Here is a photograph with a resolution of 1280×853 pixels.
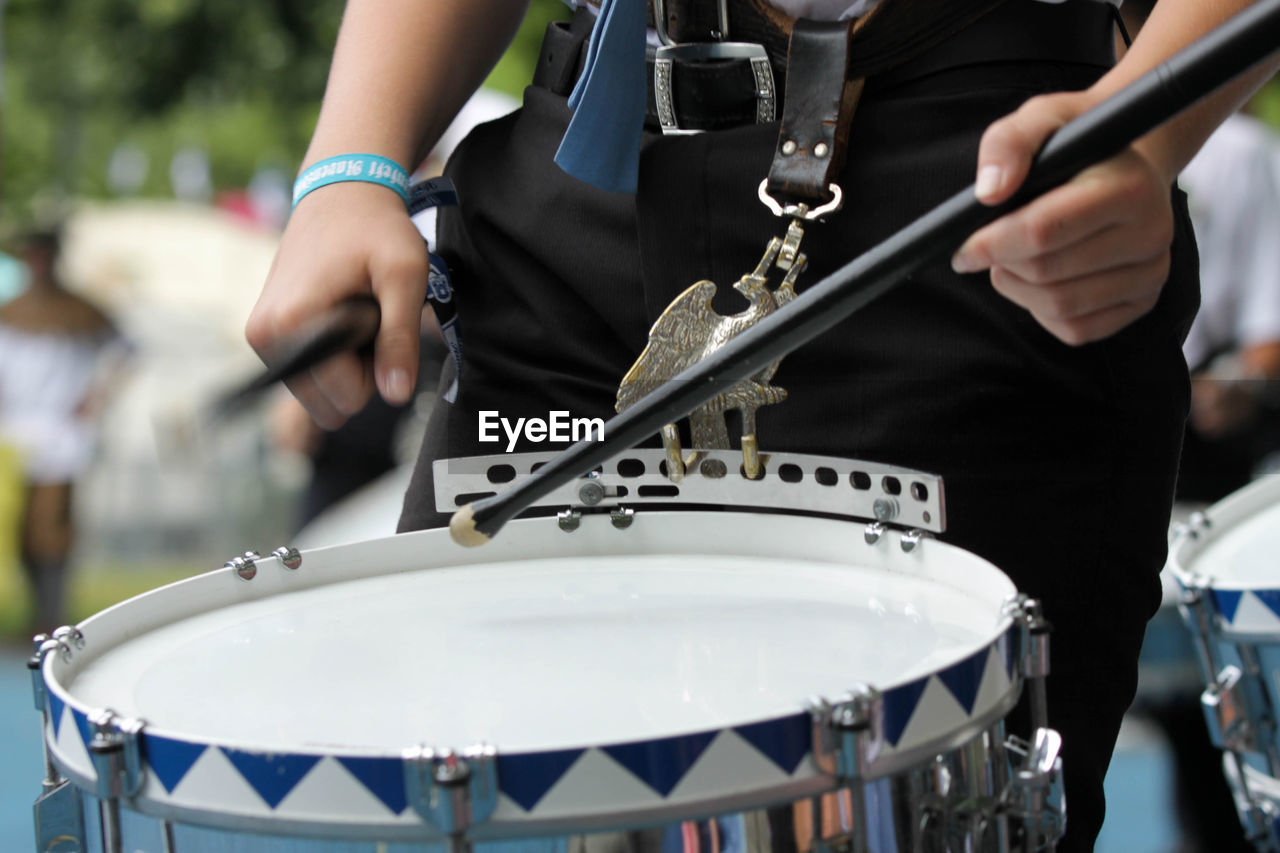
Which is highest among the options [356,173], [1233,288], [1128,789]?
[1233,288]

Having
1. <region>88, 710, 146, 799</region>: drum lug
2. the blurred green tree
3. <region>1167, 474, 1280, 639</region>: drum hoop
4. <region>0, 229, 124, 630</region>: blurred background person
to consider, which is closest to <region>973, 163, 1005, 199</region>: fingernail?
<region>88, 710, 146, 799</region>: drum lug

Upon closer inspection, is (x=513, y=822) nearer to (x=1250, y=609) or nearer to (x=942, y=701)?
(x=942, y=701)

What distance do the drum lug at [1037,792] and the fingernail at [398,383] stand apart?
36 cm

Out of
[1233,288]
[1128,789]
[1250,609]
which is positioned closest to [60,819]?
[1250,609]

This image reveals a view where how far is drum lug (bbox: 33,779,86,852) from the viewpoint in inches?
23.1

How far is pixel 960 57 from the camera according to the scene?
76 centimetres

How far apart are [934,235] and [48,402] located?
15.0ft

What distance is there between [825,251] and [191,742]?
0.44 m

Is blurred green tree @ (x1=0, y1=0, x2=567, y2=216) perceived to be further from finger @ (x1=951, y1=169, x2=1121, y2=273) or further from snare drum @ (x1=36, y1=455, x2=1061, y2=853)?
finger @ (x1=951, y1=169, x2=1121, y2=273)

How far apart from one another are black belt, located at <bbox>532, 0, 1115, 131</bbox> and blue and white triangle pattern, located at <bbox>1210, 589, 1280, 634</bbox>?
1.54 feet

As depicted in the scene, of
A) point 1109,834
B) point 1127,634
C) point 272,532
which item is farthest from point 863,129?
→ point 272,532

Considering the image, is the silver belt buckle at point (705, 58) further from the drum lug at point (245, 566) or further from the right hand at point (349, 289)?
the drum lug at point (245, 566)

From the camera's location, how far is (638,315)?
0.82 m

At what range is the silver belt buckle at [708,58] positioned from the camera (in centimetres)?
78
